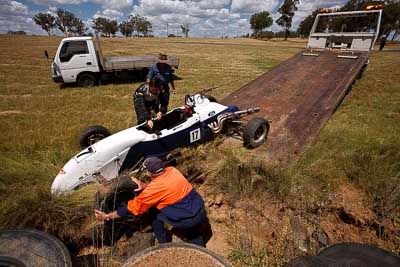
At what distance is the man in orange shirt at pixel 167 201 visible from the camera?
233 cm

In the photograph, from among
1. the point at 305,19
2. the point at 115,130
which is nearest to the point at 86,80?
the point at 115,130

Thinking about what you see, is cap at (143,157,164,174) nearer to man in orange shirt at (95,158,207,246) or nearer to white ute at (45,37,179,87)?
man in orange shirt at (95,158,207,246)

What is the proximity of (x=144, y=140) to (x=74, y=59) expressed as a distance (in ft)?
25.4

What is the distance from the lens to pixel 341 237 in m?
2.74

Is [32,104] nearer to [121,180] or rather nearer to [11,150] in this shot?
[11,150]

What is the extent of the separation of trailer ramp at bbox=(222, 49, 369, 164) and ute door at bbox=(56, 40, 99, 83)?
6463 millimetres

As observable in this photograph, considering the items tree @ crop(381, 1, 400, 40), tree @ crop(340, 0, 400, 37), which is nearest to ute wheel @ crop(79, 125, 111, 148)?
tree @ crop(340, 0, 400, 37)

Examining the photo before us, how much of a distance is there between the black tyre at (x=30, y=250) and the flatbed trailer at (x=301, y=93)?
3.37 meters

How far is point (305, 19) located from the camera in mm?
52312

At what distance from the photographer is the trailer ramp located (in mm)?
4484

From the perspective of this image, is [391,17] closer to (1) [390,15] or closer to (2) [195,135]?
(1) [390,15]

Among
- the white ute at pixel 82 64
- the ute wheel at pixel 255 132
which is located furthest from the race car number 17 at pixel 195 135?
the white ute at pixel 82 64

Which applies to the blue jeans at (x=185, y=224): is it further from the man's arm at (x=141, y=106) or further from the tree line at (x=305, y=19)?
the tree line at (x=305, y=19)

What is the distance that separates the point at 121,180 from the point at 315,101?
4802 millimetres
